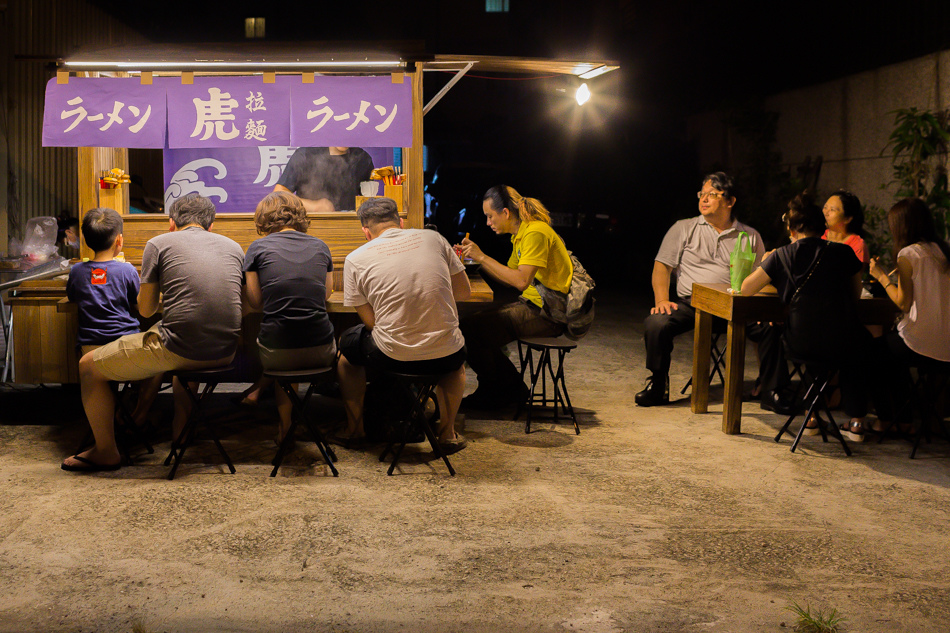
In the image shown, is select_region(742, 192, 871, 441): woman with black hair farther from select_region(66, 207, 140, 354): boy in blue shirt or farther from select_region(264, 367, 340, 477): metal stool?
select_region(66, 207, 140, 354): boy in blue shirt

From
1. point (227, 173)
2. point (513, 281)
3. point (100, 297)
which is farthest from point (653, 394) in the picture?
point (227, 173)

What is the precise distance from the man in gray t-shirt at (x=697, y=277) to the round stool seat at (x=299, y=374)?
302cm

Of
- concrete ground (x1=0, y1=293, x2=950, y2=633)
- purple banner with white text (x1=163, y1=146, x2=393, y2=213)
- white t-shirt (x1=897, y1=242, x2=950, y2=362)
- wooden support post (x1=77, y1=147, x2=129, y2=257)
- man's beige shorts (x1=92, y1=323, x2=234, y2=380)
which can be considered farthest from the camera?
purple banner with white text (x1=163, y1=146, x2=393, y2=213)

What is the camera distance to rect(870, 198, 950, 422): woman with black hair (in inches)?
217

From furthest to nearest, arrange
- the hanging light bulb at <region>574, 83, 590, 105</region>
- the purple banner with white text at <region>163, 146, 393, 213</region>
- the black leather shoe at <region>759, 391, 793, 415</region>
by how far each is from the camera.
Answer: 1. the hanging light bulb at <region>574, 83, 590, 105</region>
2. the purple banner with white text at <region>163, 146, 393, 213</region>
3. the black leather shoe at <region>759, 391, 793, 415</region>

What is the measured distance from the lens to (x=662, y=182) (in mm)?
17906

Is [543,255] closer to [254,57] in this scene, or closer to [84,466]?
[254,57]

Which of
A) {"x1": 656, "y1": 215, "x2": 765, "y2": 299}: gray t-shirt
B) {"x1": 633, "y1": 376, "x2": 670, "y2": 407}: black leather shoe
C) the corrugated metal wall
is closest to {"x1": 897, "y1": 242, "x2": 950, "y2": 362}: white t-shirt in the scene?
{"x1": 656, "y1": 215, "x2": 765, "y2": 299}: gray t-shirt

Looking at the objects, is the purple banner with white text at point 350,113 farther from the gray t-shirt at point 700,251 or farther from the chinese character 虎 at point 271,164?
the gray t-shirt at point 700,251

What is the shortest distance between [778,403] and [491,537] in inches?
145

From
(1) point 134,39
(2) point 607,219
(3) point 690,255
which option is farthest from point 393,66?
(1) point 134,39

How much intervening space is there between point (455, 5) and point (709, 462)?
20782 millimetres

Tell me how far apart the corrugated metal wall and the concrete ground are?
23.3 ft

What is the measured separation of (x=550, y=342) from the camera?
605 cm
